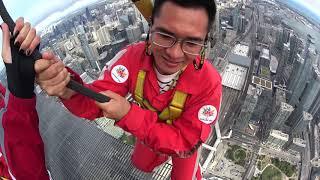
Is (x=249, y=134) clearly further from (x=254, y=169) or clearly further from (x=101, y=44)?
(x=101, y=44)

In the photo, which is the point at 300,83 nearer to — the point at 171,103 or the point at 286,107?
the point at 286,107

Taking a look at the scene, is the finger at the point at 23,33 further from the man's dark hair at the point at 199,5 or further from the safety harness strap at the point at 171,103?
the safety harness strap at the point at 171,103

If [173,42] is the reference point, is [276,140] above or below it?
below

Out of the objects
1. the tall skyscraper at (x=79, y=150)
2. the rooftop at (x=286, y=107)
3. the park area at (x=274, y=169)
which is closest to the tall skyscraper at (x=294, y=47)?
the rooftop at (x=286, y=107)

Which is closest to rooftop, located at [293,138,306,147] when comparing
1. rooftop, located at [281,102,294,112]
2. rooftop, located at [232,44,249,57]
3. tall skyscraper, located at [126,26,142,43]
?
rooftop, located at [281,102,294,112]

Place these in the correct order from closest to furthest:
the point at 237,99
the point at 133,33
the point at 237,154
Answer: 1. the point at 237,154
2. the point at 237,99
3. the point at 133,33

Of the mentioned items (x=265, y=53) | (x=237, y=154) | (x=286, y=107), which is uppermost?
(x=265, y=53)

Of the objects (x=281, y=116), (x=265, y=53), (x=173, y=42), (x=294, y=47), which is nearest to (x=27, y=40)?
(x=173, y=42)
